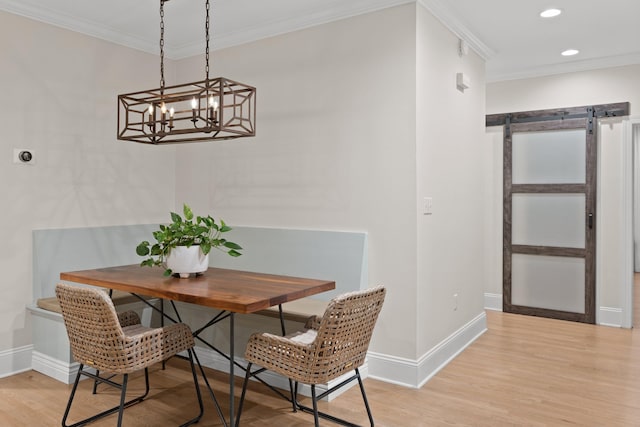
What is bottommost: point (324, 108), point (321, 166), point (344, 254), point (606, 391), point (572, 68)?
point (606, 391)

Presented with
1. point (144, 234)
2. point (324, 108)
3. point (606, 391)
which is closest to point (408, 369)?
point (606, 391)

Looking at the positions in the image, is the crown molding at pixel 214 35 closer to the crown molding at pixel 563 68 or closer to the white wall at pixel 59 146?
the white wall at pixel 59 146

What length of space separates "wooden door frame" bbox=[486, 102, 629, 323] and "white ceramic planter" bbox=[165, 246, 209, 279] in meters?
3.57

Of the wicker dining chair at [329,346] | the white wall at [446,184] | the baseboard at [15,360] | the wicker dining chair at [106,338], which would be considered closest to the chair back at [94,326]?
the wicker dining chair at [106,338]

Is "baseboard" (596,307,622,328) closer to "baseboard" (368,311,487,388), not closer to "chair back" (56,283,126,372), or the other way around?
"baseboard" (368,311,487,388)

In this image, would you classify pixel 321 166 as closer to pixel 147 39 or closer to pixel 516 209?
pixel 147 39

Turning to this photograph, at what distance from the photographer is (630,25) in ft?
12.5

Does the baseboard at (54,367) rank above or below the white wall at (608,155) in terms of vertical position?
below

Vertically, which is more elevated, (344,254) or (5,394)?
(344,254)

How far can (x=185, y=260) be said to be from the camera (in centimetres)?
270

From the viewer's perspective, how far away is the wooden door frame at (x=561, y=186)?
A: 475 centimetres

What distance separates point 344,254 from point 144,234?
1855mm

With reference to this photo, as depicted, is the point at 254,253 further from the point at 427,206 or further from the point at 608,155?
the point at 608,155

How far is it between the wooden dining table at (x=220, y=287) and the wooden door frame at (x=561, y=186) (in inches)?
125
